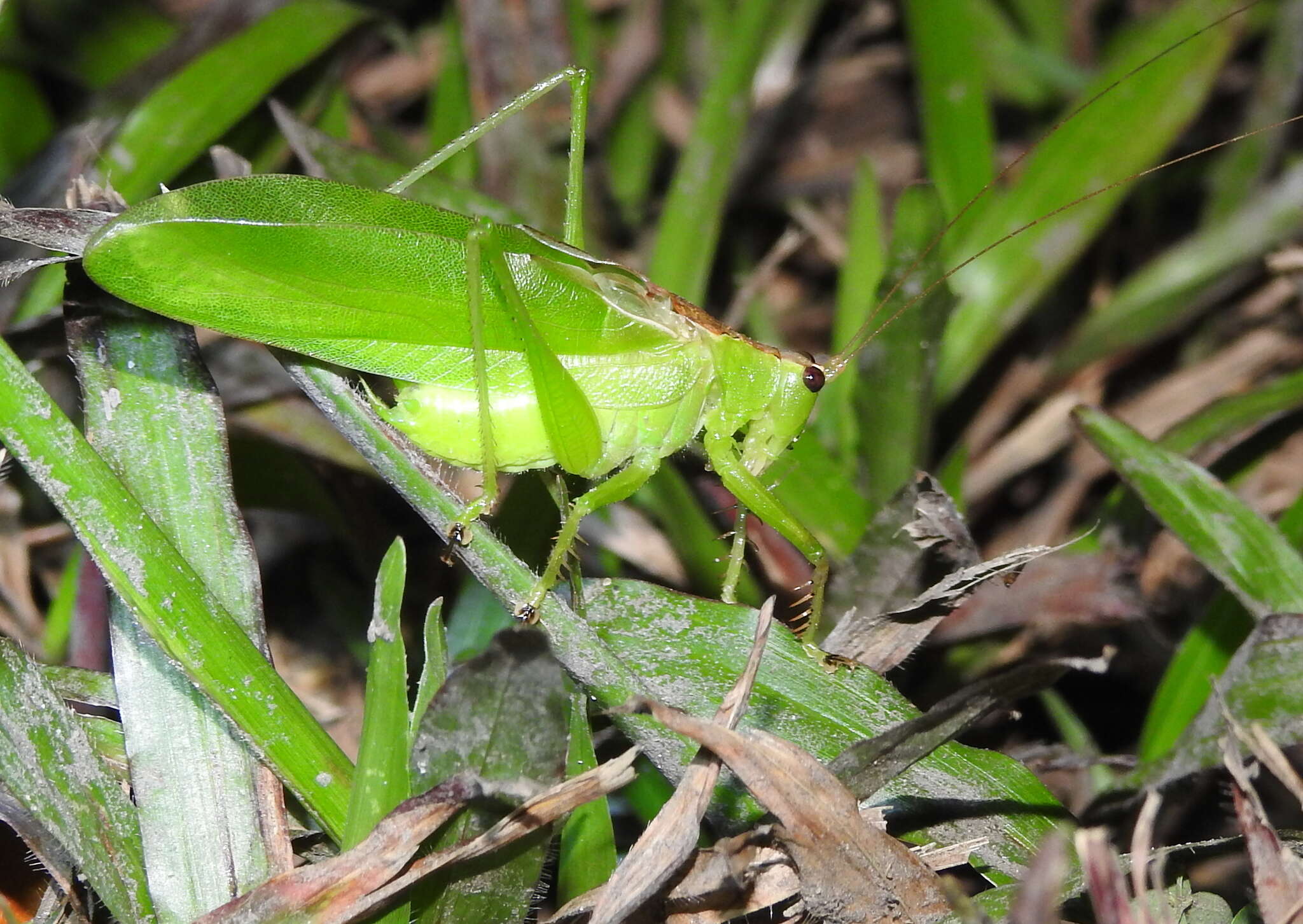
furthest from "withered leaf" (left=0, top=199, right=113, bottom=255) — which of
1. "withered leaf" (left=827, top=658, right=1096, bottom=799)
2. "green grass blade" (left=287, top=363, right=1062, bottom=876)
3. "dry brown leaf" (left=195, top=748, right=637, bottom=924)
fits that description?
"withered leaf" (left=827, top=658, right=1096, bottom=799)

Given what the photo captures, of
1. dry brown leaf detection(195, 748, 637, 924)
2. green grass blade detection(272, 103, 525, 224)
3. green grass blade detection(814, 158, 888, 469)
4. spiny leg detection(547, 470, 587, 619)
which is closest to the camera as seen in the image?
dry brown leaf detection(195, 748, 637, 924)

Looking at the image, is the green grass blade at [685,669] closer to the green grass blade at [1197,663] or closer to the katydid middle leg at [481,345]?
the katydid middle leg at [481,345]

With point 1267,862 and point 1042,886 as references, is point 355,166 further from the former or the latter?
point 1267,862

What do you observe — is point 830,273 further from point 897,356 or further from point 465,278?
point 465,278

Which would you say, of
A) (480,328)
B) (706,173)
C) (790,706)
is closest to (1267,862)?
(790,706)

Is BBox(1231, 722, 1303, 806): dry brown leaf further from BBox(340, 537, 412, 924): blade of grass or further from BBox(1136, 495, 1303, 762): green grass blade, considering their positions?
BBox(340, 537, 412, 924): blade of grass

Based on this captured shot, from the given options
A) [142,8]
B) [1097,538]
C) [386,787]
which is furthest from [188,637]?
[142,8]

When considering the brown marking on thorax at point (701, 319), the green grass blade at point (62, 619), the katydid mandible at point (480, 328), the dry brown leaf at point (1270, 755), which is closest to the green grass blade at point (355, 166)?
the katydid mandible at point (480, 328)
